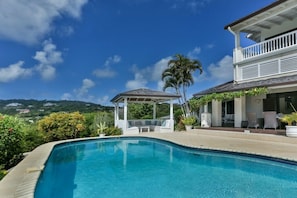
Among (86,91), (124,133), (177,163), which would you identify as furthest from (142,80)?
(177,163)

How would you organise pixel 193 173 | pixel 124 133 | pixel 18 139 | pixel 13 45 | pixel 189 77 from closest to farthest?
pixel 193 173
pixel 18 139
pixel 124 133
pixel 189 77
pixel 13 45

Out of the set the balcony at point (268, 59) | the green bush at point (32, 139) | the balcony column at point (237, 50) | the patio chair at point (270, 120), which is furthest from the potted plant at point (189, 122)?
the green bush at point (32, 139)

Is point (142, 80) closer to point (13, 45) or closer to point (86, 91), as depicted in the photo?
point (86, 91)

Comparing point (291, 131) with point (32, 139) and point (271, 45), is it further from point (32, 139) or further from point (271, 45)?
point (32, 139)

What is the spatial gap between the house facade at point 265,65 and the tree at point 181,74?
665 centimetres

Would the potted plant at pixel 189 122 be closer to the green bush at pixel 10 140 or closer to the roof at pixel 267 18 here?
the roof at pixel 267 18

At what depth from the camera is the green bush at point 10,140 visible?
856 centimetres

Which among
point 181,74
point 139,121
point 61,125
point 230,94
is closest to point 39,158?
point 61,125

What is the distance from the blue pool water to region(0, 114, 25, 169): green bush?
1.62 meters

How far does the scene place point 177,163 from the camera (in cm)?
977

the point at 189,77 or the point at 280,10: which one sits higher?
the point at 280,10

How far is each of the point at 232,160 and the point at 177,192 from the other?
4.33 m

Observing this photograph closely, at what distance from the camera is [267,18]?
15984 mm

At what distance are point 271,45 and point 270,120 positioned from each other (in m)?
5.69
